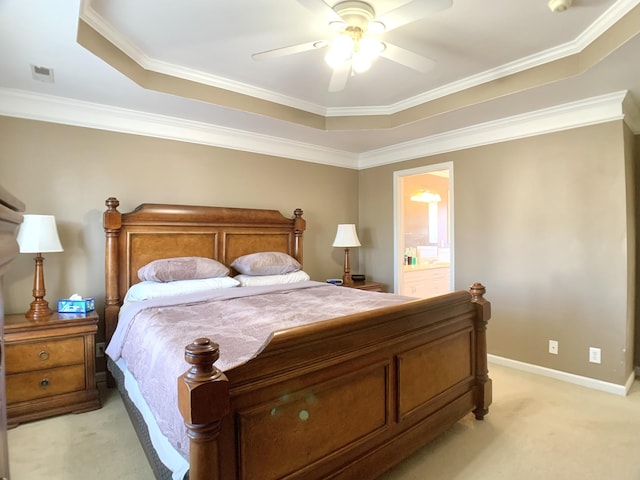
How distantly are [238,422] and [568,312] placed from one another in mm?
3079

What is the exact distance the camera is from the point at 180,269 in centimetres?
301

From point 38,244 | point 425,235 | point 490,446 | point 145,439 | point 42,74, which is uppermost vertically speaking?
point 42,74

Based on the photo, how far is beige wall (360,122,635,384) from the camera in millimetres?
2889

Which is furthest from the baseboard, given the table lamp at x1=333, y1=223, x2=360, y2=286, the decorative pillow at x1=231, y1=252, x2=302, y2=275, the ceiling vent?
the ceiling vent

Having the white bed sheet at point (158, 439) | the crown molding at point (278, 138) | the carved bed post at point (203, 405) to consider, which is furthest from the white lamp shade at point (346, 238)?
the carved bed post at point (203, 405)

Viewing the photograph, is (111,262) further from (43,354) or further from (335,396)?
(335,396)

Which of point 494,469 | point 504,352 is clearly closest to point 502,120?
point 504,352

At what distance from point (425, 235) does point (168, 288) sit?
4777 mm

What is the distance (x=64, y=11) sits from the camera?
6.07ft

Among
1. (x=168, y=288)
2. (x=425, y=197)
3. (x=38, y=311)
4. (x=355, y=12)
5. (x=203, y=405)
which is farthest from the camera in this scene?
(x=425, y=197)

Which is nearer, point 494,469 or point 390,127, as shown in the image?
point 494,469

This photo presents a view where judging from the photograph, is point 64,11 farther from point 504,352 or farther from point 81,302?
point 504,352

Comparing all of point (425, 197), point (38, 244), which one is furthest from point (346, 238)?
point (38, 244)

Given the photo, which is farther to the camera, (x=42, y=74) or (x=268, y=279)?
(x=268, y=279)
